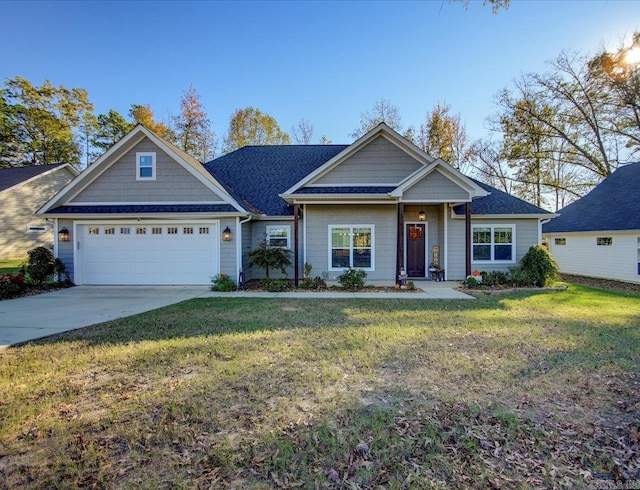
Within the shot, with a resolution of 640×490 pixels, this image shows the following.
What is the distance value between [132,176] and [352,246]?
8.65m

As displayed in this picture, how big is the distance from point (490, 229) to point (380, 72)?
10835 millimetres

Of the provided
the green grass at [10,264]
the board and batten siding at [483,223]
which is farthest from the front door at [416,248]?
the green grass at [10,264]

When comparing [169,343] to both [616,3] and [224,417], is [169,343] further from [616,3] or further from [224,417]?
[616,3]

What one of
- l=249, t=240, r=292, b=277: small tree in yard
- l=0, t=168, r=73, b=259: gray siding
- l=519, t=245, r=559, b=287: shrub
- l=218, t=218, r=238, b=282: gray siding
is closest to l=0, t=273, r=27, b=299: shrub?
l=218, t=218, r=238, b=282: gray siding

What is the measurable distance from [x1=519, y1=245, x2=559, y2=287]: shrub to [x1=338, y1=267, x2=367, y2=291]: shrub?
592 cm

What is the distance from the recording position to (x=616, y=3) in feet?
17.4

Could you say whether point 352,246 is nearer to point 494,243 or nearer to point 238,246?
point 238,246

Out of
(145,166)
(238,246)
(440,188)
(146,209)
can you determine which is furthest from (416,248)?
(145,166)

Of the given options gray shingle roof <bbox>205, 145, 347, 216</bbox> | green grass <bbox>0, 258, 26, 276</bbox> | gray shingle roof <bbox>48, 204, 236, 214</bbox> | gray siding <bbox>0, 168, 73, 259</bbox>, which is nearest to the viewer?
gray shingle roof <bbox>48, 204, 236, 214</bbox>

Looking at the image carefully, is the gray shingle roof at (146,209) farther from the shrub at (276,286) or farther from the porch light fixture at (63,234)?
the shrub at (276,286)

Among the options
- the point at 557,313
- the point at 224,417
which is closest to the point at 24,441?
the point at 224,417

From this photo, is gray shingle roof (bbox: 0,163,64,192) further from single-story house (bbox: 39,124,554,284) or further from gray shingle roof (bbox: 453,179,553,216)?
gray shingle roof (bbox: 453,179,553,216)

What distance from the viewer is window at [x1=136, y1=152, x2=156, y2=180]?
1211 centimetres

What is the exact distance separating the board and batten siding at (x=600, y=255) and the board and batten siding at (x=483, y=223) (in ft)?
14.2
